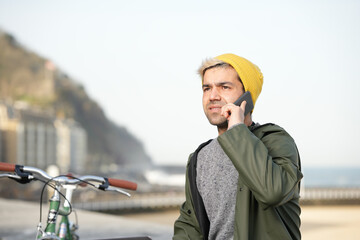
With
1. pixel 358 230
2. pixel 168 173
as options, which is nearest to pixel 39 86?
pixel 168 173

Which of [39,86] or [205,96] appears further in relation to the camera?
[39,86]

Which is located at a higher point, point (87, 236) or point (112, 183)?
point (112, 183)

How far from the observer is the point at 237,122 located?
6.49 ft

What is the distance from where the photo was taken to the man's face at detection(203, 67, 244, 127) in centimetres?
216

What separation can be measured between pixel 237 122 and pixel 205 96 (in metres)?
0.28

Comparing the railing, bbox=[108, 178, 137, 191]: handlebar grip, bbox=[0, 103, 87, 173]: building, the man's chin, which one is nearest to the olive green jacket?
the man's chin

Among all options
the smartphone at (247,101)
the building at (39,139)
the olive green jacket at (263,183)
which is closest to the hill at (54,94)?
the building at (39,139)

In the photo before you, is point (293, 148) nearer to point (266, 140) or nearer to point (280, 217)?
point (266, 140)

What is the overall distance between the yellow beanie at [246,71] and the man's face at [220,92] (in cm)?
3

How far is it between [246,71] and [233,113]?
240 millimetres

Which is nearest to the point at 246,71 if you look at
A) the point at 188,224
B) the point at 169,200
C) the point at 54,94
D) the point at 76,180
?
the point at 188,224

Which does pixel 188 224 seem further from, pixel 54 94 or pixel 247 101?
pixel 54 94

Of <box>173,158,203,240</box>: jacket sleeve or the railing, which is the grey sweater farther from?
the railing

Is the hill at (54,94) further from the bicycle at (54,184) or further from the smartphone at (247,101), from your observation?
the smartphone at (247,101)
